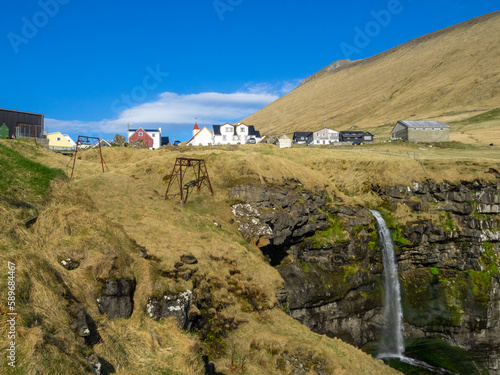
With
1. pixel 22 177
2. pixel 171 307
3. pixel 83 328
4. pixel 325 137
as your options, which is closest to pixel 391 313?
pixel 171 307

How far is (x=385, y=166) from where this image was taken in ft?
162

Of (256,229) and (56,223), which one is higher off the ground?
(56,223)

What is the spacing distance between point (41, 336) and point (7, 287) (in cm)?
248

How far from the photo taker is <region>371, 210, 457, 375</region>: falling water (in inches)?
1412

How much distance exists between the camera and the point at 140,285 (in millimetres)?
19297

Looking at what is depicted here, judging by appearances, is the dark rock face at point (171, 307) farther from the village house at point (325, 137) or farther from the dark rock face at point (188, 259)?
the village house at point (325, 137)

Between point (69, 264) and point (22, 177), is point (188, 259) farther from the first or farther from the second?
point (22, 177)

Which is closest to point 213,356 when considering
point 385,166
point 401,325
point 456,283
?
point 401,325

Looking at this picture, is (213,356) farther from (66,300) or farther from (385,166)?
(385,166)

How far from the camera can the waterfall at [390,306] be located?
3719 centimetres

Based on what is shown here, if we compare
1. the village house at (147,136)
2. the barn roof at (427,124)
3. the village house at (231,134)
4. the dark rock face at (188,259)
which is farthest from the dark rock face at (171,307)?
the village house at (231,134)

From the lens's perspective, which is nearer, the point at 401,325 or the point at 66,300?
the point at 66,300

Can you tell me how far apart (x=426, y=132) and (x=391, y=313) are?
59.5 metres

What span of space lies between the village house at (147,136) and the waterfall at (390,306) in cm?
6323
